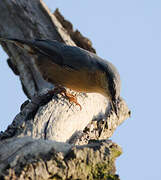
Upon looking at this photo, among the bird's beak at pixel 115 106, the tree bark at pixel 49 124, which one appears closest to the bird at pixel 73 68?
the bird's beak at pixel 115 106

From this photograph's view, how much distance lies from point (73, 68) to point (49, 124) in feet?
5.87

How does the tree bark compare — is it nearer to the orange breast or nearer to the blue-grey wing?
the orange breast

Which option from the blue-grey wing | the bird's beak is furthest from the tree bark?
the blue-grey wing

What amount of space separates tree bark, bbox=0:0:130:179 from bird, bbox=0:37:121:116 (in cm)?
16

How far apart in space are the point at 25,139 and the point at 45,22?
3.04m

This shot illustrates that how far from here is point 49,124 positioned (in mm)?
3594

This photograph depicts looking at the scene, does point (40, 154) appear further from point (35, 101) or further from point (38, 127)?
point (35, 101)

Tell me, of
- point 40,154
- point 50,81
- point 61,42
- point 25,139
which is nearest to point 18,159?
point 40,154

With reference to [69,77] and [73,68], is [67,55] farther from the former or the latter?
[69,77]

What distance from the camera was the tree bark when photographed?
2559mm

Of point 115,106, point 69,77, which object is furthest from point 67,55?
point 115,106

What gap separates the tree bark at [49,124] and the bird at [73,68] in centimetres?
16

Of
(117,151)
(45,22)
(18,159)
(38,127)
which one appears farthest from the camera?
(45,22)

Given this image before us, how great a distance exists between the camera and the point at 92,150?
2.75 m
